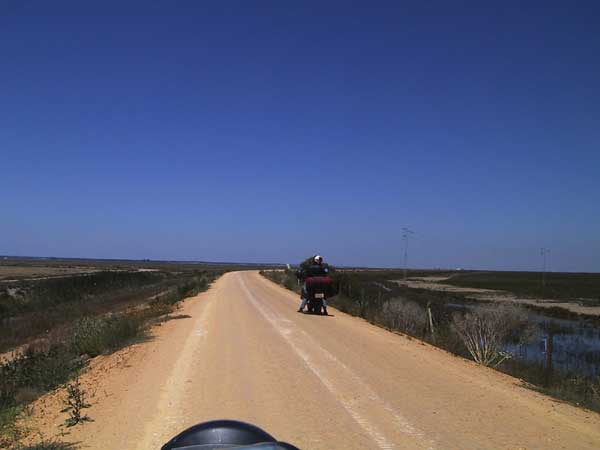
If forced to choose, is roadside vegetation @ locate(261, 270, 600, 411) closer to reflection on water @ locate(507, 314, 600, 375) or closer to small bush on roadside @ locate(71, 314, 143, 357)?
reflection on water @ locate(507, 314, 600, 375)

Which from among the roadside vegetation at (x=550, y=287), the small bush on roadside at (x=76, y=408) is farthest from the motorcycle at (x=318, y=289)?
the roadside vegetation at (x=550, y=287)

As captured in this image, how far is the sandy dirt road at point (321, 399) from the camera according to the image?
19.9 feet

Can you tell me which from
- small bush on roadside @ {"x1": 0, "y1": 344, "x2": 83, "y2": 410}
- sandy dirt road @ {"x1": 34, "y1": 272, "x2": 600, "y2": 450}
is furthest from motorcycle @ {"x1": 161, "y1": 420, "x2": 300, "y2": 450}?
small bush on roadside @ {"x1": 0, "y1": 344, "x2": 83, "y2": 410}

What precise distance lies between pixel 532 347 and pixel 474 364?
11.3 meters

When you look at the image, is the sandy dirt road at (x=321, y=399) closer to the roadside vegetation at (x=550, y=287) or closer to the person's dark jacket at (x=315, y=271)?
the person's dark jacket at (x=315, y=271)

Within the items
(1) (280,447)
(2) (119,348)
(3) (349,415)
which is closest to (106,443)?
(3) (349,415)

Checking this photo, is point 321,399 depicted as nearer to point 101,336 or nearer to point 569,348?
point 101,336

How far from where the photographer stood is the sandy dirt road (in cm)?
608

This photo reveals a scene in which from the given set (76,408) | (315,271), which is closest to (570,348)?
(315,271)

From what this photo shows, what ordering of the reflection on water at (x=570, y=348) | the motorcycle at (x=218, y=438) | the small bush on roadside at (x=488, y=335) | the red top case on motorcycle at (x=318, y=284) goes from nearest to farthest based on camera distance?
the motorcycle at (x=218, y=438), the small bush on roadside at (x=488, y=335), the reflection on water at (x=570, y=348), the red top case on motorcycle at (x=318, y=284)

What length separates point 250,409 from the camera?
23.1 ft

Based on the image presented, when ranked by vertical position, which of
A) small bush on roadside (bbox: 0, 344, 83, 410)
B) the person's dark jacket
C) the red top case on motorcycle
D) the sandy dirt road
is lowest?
small bush on roadside (bbox: 0, 344, 83, 410)

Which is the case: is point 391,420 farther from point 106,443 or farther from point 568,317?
point 568,317

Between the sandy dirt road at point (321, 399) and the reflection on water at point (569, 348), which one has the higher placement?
the sandy dirt road at point (321, 399)
